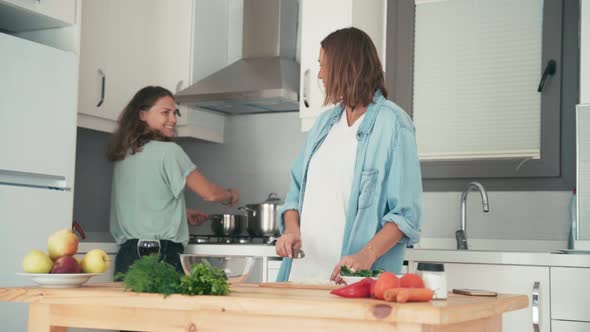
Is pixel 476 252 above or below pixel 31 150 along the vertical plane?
below

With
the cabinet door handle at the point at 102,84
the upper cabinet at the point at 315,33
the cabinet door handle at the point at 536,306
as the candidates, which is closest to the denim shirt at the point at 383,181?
the cabinet door handle at the point at 536,306

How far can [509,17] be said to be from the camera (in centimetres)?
374

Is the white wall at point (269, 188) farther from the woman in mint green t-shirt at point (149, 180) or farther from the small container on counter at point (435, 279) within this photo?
the small container on counter at point (435, 279)

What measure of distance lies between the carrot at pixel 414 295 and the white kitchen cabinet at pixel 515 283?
1492 millimetres

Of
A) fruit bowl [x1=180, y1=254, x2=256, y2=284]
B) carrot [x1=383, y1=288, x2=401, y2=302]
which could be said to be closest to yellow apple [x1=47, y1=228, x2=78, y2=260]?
fruit bowl [x1=180, y1=254, x2=256, y2=284]

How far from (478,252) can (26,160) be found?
1688mm

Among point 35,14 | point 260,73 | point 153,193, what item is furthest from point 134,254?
point 260,73

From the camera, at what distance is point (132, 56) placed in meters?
3.95

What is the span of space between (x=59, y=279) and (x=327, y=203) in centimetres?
93

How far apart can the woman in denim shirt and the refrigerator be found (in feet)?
3.47

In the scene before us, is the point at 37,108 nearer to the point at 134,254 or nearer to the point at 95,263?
the point at 134,254

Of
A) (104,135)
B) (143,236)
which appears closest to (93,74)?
(104,135)

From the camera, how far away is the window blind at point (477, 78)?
3678mm

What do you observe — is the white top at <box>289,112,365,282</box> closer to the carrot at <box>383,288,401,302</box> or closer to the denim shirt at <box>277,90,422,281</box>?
the denim shirt at <box>277,90,422,281</box>
